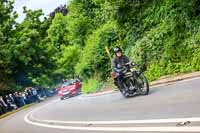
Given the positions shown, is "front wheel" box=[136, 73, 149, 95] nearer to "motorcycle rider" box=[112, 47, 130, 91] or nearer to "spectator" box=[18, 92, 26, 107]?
"motorcycle rider" box=[112, 47, 130, 91]

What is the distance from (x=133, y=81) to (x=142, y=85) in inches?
16.2

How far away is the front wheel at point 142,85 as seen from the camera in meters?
15.5

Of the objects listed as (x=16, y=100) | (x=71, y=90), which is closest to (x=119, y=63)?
(x=71, y=90)

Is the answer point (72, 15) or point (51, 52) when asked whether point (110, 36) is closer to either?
point (72, 15)

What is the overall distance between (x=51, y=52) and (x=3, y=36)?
1085cm

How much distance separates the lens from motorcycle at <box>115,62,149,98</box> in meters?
15.6

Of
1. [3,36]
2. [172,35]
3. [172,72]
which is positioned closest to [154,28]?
[172,35]

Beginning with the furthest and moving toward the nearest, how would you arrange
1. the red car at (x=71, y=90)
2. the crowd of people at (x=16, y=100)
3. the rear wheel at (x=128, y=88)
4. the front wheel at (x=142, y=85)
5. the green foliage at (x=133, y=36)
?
the crowd of people at (x=16, y=100), the red car at (x=71, y=90), the green foliage at (x=133, y=36), the rear wheel at (x=128, y=88), the front wheel at (x=142, y=85)

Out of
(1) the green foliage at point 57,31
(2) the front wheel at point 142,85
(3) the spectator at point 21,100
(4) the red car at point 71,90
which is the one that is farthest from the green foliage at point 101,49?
(1) the green foliage at point 57,31

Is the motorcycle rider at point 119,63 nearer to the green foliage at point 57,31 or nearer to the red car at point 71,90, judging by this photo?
the red car at point 71,90

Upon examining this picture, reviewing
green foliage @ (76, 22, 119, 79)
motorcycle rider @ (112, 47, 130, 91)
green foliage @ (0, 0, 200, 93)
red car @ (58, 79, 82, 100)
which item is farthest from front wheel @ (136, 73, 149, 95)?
red car @ (58, 79, 82, 100)

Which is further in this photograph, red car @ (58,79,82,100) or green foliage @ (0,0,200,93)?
red car @ (58,79,82,100)

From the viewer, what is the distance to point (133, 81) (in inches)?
630

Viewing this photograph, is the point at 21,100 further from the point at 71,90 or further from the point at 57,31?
the point at 57,31
